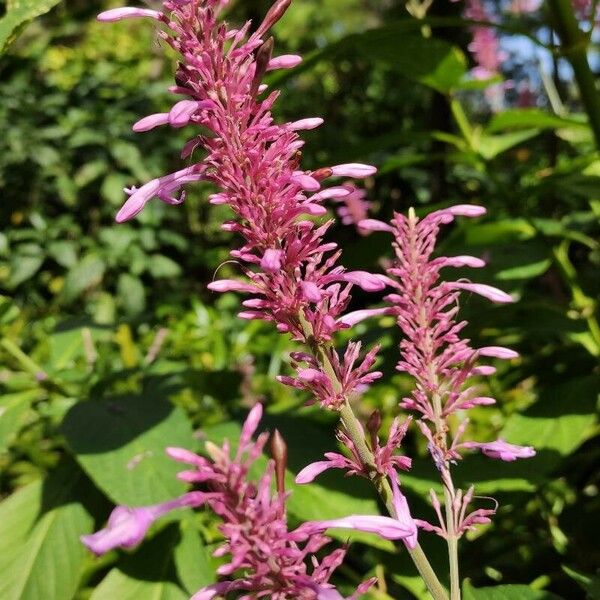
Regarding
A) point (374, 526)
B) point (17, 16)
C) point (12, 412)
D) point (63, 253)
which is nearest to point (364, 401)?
point (12, 412)

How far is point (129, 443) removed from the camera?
1543mm

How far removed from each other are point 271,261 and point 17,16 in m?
0.72

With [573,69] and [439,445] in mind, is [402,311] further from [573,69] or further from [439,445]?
[573,69]

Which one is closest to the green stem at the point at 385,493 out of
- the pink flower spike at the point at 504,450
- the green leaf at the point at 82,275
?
the pink flower spike at the point at 504,450

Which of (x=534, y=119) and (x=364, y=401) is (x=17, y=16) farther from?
(x=364, y=401)

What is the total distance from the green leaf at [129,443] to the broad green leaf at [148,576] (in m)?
0.16

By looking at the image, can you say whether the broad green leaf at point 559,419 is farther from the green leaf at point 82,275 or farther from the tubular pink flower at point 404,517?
the green leaf at point 82,275

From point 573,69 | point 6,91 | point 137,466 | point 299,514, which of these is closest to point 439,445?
point 299,514

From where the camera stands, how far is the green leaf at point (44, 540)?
1511mm

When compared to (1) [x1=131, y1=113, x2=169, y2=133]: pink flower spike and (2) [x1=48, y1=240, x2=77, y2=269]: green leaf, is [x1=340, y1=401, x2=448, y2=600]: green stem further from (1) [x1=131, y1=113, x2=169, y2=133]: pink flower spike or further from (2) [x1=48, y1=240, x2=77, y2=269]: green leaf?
(2) [x1=48, y1=240, x2=77, y2=269]: green leaf

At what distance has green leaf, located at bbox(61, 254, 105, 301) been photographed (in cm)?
430

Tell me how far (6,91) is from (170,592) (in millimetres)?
3994

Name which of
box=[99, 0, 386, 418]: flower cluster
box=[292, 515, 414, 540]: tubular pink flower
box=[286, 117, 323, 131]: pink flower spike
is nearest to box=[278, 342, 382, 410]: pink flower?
box=[99, 0, 386, 418]: flower cluster

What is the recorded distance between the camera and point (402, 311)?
32.7 inches
